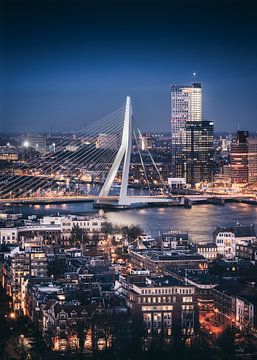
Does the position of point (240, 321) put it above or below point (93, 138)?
below

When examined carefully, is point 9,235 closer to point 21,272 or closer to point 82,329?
point 21,272

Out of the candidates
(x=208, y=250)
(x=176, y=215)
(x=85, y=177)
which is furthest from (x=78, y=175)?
(x=208, y=250)

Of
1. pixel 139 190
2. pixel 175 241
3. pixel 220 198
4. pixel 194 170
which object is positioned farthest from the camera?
pixel 194 170

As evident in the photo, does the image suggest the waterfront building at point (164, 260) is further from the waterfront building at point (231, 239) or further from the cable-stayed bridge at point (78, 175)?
the cable-stayed bridge at point (78, 175)

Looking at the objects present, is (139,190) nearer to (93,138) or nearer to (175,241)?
(93,138)

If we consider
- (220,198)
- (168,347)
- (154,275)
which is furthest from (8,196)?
(168,347)
